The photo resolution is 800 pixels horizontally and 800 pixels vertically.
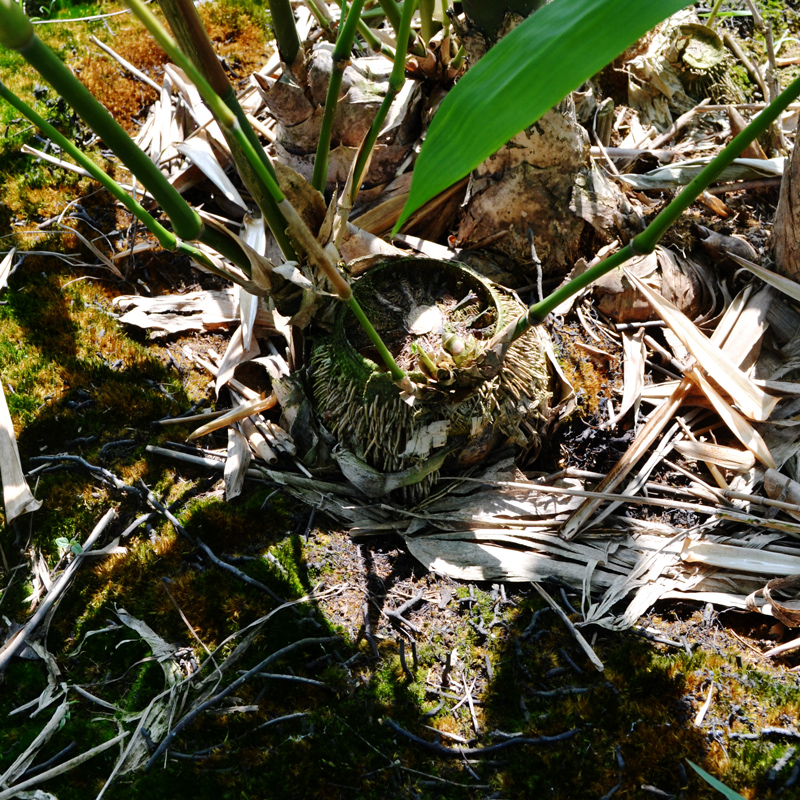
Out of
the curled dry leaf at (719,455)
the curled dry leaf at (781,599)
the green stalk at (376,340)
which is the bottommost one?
the curled dry leaf at (781,599)

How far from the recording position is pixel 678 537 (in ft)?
4.81

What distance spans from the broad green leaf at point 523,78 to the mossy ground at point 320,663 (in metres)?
1.14

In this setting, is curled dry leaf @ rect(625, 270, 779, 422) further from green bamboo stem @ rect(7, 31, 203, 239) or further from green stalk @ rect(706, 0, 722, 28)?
green bamboo stem @ rect(7, 31, 203, 239)

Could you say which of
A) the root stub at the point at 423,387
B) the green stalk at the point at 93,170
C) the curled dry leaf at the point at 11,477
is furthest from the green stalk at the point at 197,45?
the curled dry leaf at the point at 11,477

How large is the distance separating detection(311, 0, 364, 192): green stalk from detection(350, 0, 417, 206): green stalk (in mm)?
75

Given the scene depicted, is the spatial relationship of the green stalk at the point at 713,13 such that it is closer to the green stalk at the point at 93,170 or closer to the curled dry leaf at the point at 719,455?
the curled dry leaf at the point at 719,455

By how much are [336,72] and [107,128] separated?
51cm

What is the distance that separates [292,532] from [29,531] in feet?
2.21

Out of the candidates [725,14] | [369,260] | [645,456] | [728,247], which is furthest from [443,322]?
[725,14]

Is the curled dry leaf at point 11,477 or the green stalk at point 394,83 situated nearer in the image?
the green stalk at point 394,83

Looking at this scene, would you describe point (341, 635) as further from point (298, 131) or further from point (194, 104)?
point (194, 104)

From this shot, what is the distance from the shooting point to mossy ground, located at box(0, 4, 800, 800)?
1.20m

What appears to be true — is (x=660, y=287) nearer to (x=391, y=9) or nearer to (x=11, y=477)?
(x=391, y=9)

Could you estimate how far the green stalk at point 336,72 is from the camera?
1.06 metres
